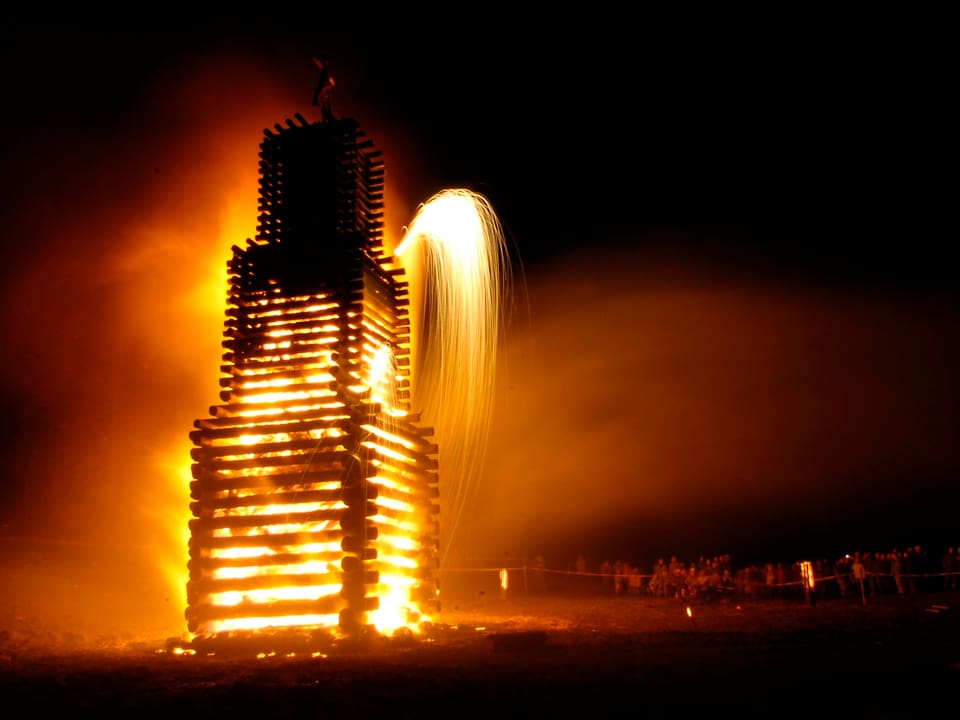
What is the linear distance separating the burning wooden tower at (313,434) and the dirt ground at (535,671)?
1.38m

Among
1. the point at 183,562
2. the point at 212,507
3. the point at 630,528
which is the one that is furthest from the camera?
the point at 630,528

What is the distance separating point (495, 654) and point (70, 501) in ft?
48.9

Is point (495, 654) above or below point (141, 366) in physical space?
below

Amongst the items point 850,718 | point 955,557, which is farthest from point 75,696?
point 955,557

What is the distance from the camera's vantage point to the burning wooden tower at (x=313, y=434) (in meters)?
14.0

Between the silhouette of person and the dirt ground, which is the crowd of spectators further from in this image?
the silhouette of person

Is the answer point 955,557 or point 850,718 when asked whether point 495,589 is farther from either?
point 850,718

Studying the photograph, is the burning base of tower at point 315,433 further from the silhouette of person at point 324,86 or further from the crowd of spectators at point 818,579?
the crowd of spectators at point 818,579

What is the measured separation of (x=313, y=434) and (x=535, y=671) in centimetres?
694

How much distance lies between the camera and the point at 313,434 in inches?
571

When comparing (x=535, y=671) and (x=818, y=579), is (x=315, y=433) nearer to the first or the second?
(x=535, y=671)

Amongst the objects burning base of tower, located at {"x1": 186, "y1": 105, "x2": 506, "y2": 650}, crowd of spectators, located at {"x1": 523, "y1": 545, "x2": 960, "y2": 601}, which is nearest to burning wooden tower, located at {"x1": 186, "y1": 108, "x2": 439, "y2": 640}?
burning base of tower, located at {"x1": 186, "y1": 105, "x2": 506, "y2": 650}

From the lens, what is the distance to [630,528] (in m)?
40.8

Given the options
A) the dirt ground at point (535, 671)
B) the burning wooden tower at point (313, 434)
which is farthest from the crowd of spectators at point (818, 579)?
the burning wooden tower at point (313, 434)
